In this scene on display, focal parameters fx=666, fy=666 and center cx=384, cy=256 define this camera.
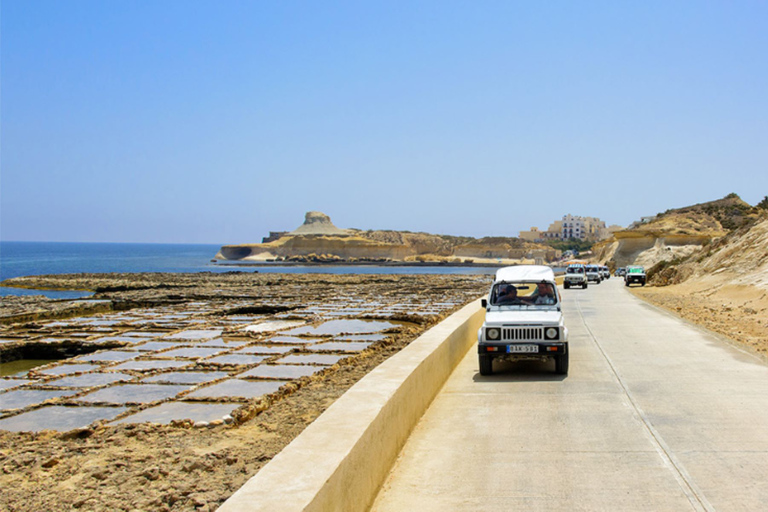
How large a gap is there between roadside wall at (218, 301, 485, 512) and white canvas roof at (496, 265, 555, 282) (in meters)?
3.85

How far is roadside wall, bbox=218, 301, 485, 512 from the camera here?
398cm

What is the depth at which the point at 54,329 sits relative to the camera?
21.4 metres

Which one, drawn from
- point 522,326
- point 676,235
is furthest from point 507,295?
point 676,235

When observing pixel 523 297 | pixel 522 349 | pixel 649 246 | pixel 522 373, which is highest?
pixel 649 246

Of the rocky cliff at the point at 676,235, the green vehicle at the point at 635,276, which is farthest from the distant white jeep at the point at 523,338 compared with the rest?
the rocky cliff at the point at 676,235

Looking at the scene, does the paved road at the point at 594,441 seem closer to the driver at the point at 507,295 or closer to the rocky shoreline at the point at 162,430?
the driver at the point at 507,295

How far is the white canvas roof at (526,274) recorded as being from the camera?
12.7 meters

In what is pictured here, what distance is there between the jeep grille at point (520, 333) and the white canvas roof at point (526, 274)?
165 centimetres

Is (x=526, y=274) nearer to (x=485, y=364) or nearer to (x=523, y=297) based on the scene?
(x=523, y=297)

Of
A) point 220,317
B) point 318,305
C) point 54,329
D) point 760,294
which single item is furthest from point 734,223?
point 54,329

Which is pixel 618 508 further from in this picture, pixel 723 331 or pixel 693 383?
pixel 723 331

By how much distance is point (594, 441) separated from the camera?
7039 mm

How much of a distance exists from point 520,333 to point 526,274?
2.17 metres

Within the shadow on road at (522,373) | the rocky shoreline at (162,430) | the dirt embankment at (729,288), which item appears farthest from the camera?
the dirt embankment at (729,288)
